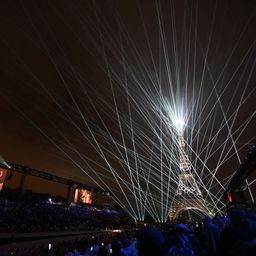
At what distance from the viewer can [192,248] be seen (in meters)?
3.41

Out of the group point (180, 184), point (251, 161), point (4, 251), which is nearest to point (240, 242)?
point (251, 161)

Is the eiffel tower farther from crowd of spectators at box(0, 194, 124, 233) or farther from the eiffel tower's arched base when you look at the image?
crowd of spectators at box(0, 194, 124, 233)

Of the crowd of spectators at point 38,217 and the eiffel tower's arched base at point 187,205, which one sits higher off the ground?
the eiffel tower's arched base at point 187,205

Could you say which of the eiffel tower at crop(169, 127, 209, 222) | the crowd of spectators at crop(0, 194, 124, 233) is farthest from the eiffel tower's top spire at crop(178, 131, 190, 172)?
the crowd of spectators at crop(0, 194, 124, 233)

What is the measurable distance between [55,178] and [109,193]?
3158cm

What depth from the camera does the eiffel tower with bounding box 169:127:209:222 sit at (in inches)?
2995

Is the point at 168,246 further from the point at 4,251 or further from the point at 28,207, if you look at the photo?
the point at 28,207

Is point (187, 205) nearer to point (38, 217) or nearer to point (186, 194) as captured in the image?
point (186, 194)

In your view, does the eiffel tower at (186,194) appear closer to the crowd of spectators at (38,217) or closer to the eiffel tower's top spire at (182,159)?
the eiffel tower's top spire at (182,159)

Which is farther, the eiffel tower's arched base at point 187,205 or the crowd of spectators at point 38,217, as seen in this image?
the eiffel tower's arched base at point 187,205

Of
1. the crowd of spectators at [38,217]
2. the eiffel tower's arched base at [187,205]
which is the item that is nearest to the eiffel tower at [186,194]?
the eiffel tower's arched base at [187,205]

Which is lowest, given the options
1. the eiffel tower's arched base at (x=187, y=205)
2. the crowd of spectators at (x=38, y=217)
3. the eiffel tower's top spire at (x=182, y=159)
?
the crowd of spectators at (x=38, y=217)

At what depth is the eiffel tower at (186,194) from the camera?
76062 mm

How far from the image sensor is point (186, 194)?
252ft
